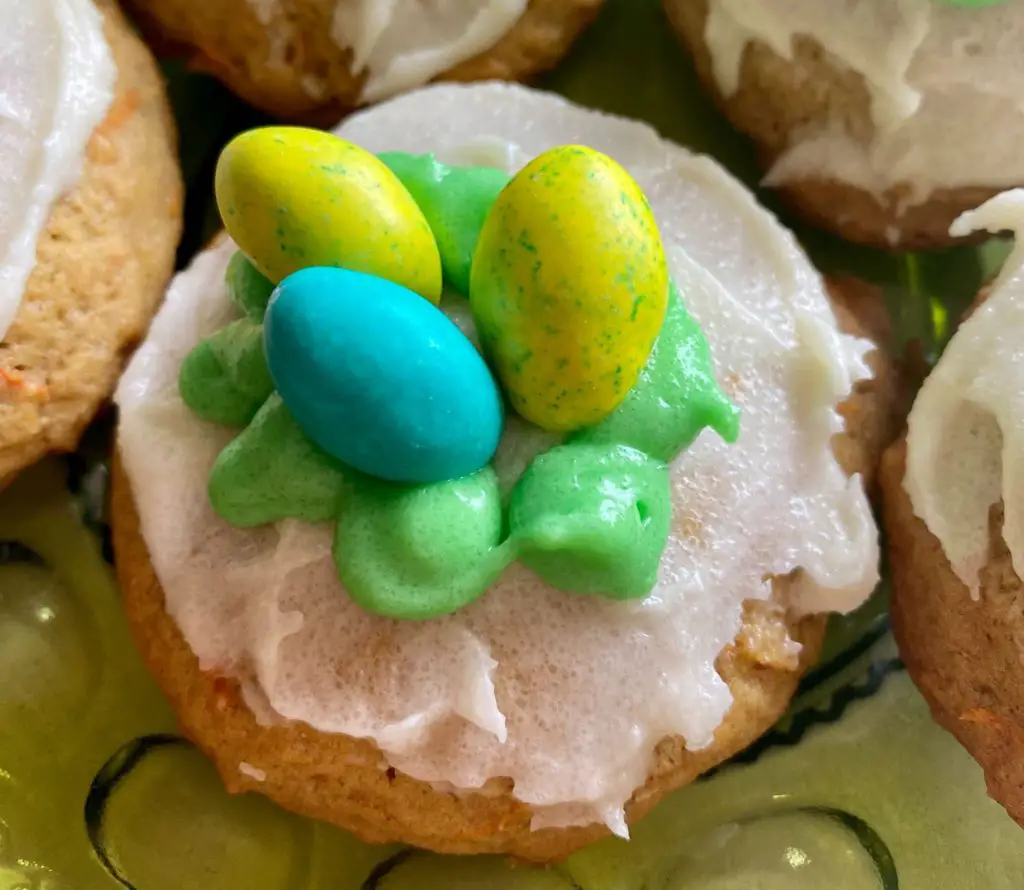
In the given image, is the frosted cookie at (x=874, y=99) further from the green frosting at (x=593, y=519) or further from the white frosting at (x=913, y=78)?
the green frosting at (x=593, y=519)

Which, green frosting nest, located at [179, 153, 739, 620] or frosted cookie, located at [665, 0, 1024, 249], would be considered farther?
frosted cookie, located at [665, 0, 1024, 249]

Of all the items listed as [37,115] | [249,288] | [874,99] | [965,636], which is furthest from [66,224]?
[965,636]

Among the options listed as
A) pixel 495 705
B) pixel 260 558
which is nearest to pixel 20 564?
pixel 260 558

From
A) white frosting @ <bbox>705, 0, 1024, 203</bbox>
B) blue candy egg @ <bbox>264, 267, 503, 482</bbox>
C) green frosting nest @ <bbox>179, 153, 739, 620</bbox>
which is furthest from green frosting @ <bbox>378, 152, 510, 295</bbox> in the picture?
white frosting @ <bbox>705, 0, 1024, 203</bbox>

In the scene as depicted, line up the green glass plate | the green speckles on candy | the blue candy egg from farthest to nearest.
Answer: the green glass plate → the green speckles on candy → the blue candy egg

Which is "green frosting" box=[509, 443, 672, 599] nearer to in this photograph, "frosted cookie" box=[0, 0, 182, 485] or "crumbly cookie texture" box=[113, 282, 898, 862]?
"crumbly cookie texture" box=[113, 282, 898, 862]

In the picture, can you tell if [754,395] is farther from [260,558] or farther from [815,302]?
[260,558]

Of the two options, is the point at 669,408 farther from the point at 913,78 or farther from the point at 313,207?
the point at 913,78
